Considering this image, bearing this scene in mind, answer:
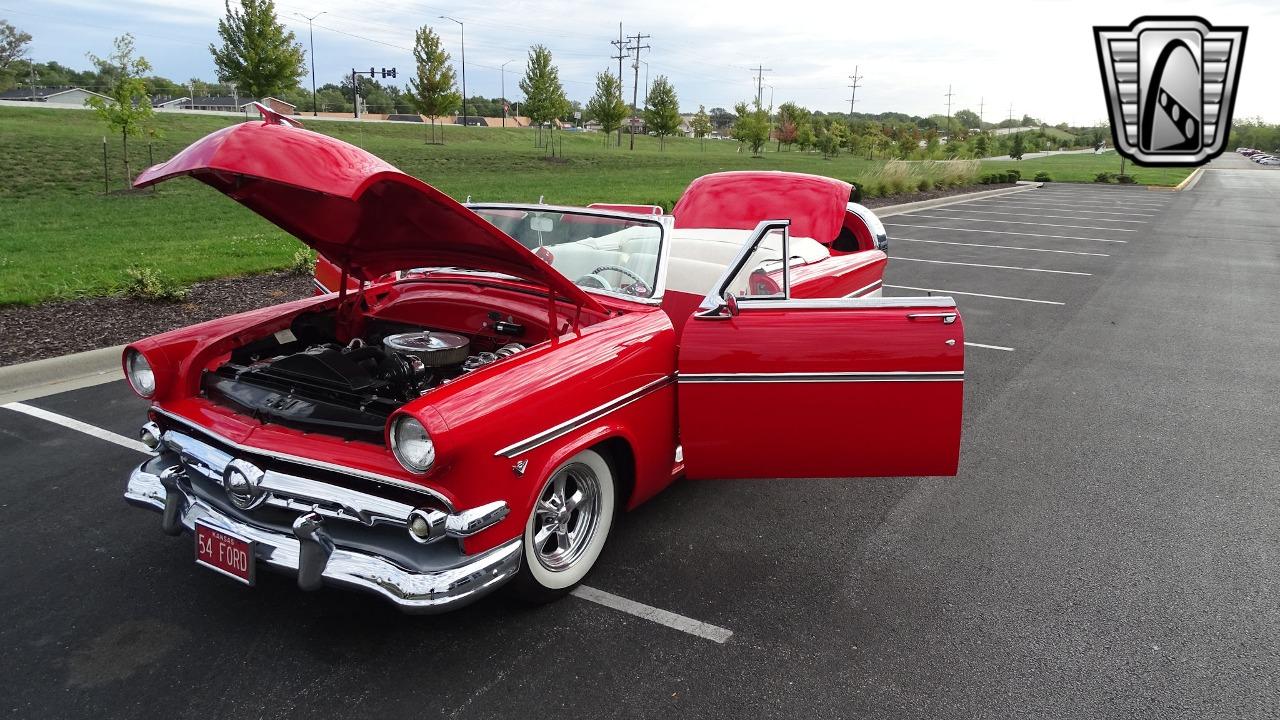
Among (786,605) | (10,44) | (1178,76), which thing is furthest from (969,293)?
(10,44)

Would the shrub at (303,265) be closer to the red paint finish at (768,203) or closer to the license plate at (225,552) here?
the red paint finish at (768,203)

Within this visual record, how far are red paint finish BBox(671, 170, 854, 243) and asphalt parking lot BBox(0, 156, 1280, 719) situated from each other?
78.3 inches

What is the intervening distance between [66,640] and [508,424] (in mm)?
1810

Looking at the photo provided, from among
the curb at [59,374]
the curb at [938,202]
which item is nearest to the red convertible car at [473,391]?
the curb at [59,374]

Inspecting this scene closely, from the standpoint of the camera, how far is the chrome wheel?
3.33m

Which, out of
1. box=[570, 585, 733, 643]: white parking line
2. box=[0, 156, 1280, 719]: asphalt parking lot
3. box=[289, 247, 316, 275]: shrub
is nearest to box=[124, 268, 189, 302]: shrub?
box=[289, 247, 316, 275]: shrub

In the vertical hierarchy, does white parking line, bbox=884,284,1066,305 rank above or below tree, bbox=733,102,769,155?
below

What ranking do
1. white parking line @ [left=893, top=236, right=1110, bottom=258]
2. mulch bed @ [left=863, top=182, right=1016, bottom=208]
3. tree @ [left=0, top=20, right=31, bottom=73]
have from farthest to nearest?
1. tree @ [left=0, top=20, right=31, bottom=73]
2. mulch bed @ [left=863, top=182, right=1016, bottom=208]
3. white parking line @ [left=893, top=236, right=1110, bottom=258]

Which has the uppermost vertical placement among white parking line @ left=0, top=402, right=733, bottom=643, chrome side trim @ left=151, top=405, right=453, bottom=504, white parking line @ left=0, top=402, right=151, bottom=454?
chrome side trim @ left=151, top=405, right=453, bottom=504

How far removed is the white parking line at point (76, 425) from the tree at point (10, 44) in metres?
67.9

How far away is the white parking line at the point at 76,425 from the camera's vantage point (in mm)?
4957

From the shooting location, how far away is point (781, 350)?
3.51 metres

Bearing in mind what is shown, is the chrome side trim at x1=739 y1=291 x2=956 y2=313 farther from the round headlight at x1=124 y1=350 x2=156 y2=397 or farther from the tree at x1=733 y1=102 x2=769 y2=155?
the tree at x1=733 y1=102 x2=769 y2=155

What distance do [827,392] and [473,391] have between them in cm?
143
